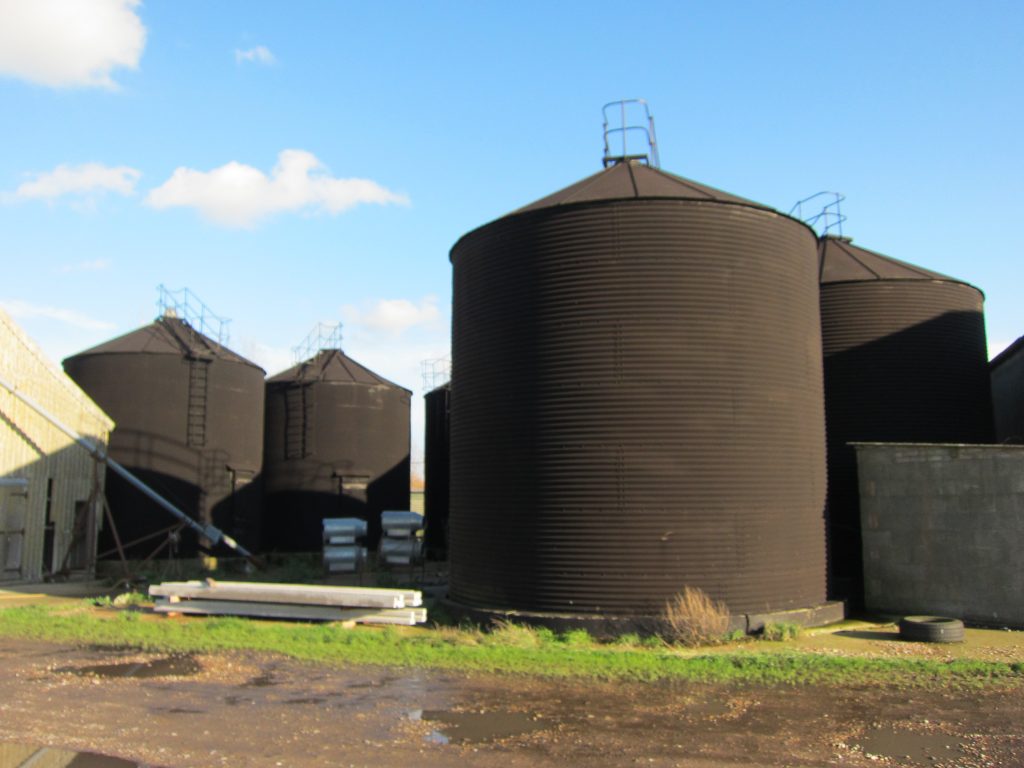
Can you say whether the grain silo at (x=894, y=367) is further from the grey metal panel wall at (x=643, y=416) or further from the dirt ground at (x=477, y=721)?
the dirt ground at (x=477, y=721)

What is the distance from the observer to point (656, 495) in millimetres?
14406

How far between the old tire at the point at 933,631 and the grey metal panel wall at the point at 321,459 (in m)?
21.1

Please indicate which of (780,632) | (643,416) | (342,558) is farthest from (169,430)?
(780,632)

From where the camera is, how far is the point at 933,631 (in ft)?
46.1

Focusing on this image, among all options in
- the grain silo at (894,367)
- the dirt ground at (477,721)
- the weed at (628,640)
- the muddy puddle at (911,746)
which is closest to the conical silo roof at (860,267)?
the grain silo at (894,367)

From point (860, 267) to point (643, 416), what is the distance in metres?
10.1

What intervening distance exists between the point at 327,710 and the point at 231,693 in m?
1.69

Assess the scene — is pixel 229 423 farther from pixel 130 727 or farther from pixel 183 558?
pixel 130 727

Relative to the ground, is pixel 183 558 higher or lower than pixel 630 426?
lower

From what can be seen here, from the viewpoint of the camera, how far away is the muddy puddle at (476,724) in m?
8.85

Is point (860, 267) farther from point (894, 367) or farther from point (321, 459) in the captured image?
point (321, 459)

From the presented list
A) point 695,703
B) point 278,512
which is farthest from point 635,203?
point 278,512

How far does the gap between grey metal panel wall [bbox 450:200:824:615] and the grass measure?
117 centimetres

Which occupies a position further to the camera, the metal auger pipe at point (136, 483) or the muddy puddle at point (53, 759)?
the metal auger pipe at point (136, 483)
